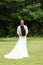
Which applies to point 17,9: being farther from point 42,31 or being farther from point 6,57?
point 6,57

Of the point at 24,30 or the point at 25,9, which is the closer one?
the point at 24,30

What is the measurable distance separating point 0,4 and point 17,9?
1993 millimetres

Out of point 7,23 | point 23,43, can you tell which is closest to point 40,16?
point 7,23

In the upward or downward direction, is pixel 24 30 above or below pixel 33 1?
above

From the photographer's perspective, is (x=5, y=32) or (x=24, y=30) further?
(x=5, y=32)

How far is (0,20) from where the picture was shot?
3350 centimetres

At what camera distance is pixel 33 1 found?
3284 centimetres

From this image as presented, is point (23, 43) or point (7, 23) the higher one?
point (23, 43)

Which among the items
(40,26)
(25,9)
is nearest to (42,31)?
(40,26)

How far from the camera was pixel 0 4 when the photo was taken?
32312mm

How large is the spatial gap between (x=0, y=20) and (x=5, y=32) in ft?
5.37

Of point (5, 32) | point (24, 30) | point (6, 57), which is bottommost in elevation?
point (5, 32)

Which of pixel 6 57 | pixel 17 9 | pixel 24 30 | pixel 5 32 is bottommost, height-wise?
pixel 5 32

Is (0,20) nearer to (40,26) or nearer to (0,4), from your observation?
(0,4)
